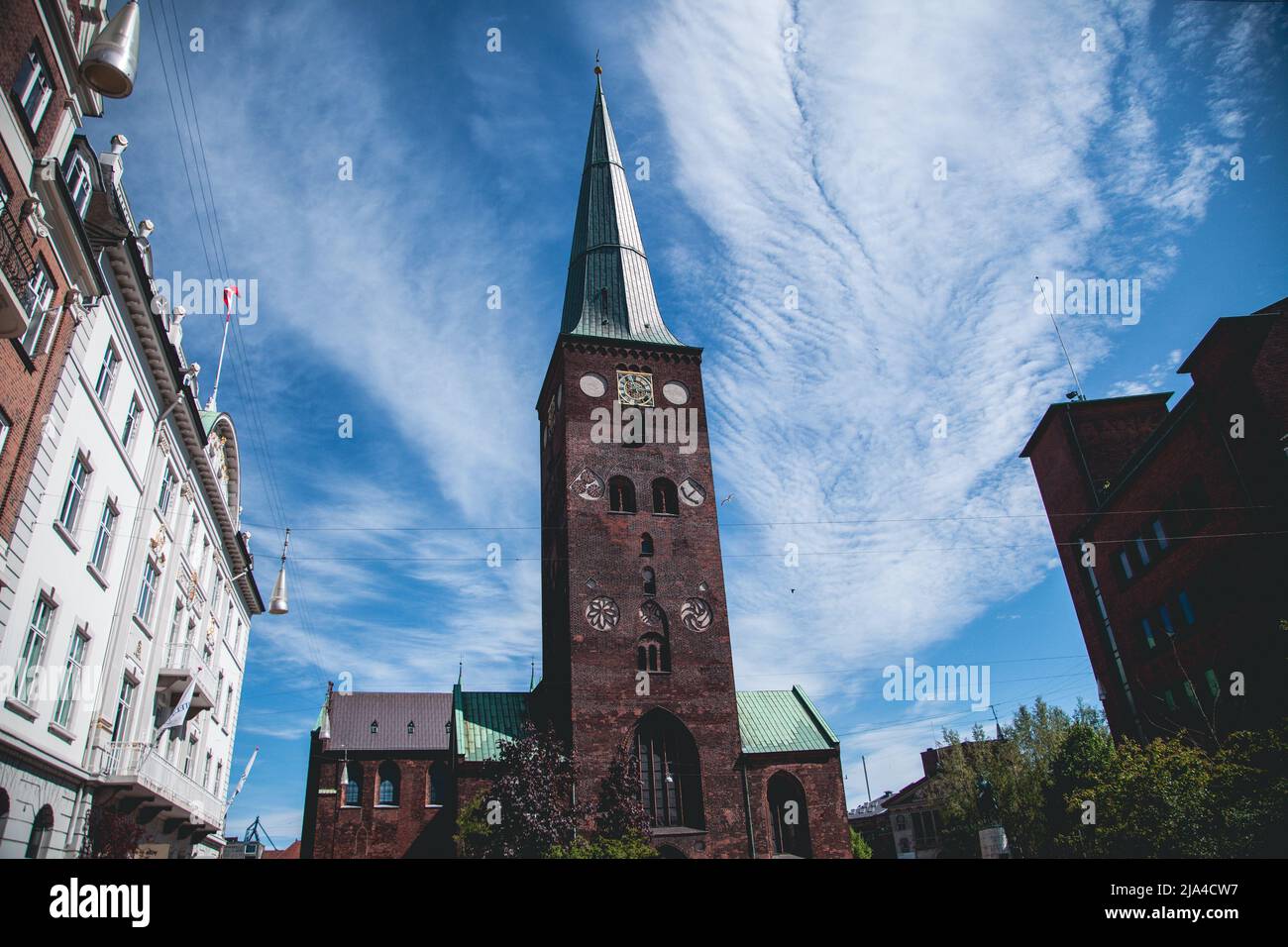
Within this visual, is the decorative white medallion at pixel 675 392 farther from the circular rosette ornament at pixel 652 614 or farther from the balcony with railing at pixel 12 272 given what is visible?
the balcony with railing at pixel 12 272

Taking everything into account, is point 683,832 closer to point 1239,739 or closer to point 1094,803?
point 1094,803

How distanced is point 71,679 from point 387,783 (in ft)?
132

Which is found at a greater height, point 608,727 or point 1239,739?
point 608,727

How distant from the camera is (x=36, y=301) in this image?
17.0 metres

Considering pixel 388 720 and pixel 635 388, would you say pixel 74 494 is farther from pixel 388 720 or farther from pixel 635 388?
pixel 388 720

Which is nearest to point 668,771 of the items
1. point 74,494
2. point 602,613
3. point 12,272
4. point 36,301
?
point 602,613

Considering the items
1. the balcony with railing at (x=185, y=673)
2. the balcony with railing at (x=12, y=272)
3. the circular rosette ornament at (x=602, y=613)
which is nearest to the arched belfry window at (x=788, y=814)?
the circular rosette ornament at (x=602, y=613)

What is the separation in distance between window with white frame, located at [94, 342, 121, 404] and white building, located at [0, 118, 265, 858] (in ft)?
0.17

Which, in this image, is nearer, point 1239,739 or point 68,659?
point 68,659

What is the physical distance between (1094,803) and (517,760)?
71.9 feet
